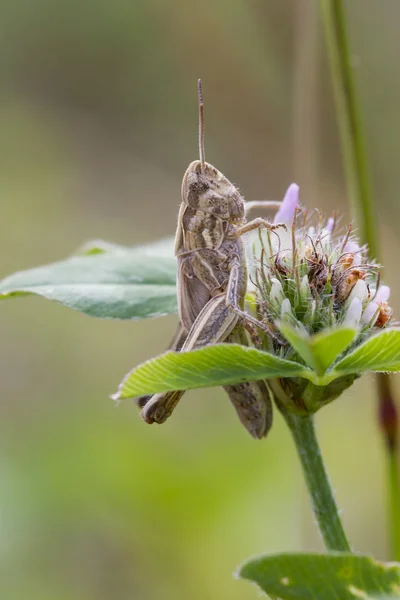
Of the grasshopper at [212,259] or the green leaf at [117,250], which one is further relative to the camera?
the green leaf at [117,250]

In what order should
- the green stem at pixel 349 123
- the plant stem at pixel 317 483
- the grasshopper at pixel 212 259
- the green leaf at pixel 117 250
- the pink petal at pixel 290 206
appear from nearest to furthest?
the plant stem at pixel 317 483 → the grasshopper at pixel 212 259 → the pink petal at pixel 290 206 → the green stem at pixel 349 123 → the green leaf at pixel 117 250

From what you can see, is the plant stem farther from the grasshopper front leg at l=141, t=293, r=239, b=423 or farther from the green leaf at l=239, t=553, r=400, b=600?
the green leaf at l=239, t=553, r=400, b=600

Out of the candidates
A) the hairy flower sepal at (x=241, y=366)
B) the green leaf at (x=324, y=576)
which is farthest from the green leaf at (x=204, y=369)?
the green leaf at (x=324, y=576)

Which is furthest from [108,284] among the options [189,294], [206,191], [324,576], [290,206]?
[324,576]

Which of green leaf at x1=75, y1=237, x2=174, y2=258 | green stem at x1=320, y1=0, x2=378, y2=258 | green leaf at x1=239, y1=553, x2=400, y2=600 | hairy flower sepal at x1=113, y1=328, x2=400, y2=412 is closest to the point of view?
green leaf at x1=239, y1=553, x2=400, y2=600

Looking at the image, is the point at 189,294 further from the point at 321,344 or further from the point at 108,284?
the point at 321,344

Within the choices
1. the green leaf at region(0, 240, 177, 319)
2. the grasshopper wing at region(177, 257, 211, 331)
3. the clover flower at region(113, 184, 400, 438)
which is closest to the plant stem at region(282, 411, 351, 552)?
the clover flower at region(113, 184, 400, 438)

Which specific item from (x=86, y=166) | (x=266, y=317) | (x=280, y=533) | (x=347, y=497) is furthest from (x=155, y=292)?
(x=86, y=166)

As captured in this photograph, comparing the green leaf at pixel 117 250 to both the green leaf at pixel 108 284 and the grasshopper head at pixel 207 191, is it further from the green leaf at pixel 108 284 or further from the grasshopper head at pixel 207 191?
the grasshopper head at pixel 207 191
